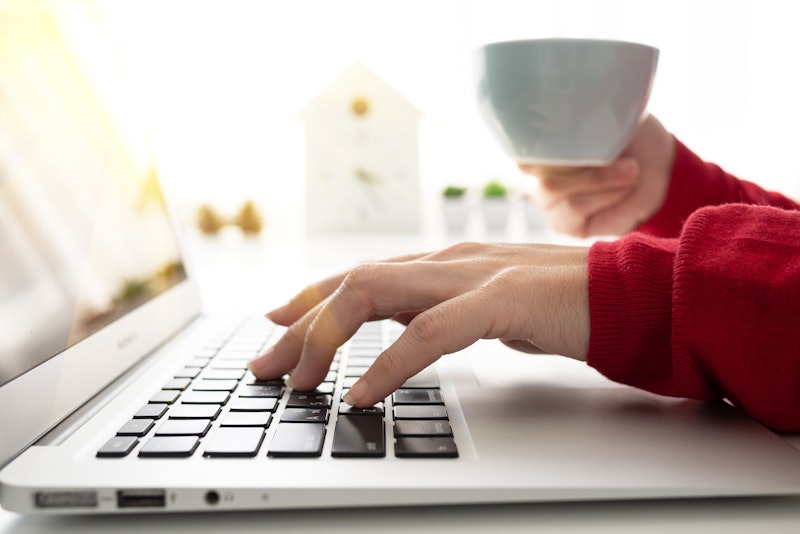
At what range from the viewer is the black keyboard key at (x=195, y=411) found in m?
0.42

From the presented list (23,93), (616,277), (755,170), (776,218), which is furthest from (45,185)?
(755,170)

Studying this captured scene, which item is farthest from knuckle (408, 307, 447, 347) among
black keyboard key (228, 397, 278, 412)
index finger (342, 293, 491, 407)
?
black keyboard key (228, 397, 278, 412)

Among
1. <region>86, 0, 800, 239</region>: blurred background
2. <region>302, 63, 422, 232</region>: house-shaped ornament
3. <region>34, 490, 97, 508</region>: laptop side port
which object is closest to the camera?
<region>34, 490, 97, 508</region>: laptop side port

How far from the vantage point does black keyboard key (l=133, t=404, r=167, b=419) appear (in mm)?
425

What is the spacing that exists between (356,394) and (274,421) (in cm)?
5

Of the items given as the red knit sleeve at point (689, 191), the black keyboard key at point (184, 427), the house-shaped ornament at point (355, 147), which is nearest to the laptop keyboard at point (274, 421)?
the black keyboard key at point (184, 427)

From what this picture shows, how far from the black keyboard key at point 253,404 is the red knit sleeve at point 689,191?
0.64 m

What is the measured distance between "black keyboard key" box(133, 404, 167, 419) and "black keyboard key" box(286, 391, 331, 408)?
0.08 meters

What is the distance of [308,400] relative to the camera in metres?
0.46

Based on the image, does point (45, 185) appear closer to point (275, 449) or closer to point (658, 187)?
point (275, 449)

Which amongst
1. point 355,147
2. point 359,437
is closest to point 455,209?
point 355,147

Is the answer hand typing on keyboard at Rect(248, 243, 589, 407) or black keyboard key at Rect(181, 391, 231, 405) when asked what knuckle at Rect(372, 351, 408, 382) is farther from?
black keyboard key at Rect(181, 391, 231, 405)

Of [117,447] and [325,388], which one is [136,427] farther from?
[325,388]

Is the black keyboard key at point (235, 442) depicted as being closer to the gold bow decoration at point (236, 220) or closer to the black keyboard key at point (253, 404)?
the black keyboard key at point (253, 404)
